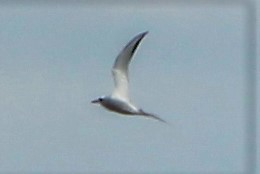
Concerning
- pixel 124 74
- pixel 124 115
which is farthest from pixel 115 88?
pixel 124 115

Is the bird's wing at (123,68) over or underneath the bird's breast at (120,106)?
over

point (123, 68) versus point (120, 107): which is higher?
point (123, 68)

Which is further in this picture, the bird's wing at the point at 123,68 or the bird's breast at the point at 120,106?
the bird's wing at the point at 123,68

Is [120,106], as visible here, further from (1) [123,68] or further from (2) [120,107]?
(1) [123,68]

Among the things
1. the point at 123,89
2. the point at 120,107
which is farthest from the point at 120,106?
the point at 123,89

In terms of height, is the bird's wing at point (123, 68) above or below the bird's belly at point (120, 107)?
above

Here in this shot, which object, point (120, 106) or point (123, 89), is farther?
point (123, 89)

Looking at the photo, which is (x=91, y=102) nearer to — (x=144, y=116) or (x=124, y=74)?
(x=124, y=74)
